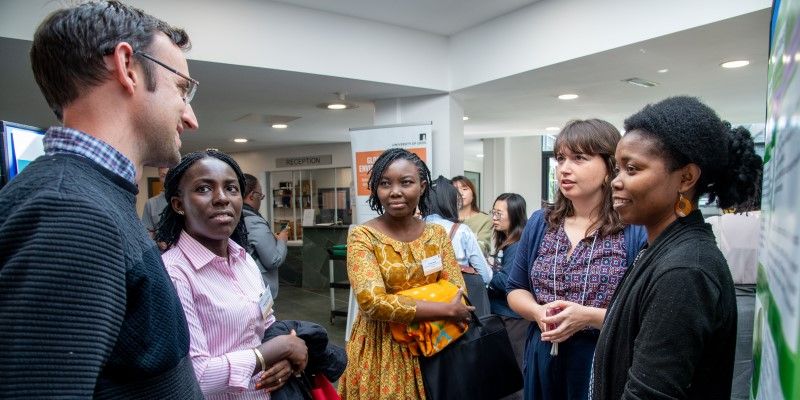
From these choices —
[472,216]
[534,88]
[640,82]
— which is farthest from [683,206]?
[640,82]

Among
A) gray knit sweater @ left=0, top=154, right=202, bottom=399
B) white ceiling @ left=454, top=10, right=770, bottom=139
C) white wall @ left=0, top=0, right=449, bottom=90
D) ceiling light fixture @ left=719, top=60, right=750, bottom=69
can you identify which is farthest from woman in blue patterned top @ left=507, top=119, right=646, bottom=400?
ceiling light fixture @ left=719, top=60, right=750, bottom=69

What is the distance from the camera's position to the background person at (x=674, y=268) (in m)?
0.99

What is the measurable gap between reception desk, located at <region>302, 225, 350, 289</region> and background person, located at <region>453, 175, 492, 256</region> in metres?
3.69

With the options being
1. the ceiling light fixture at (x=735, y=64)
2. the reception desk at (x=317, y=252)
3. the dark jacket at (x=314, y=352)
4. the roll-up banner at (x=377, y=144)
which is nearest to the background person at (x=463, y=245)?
the dark jacket at (x=314, y=352)

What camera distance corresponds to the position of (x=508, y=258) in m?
3.18

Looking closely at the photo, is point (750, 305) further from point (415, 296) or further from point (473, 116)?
point (473, 116)

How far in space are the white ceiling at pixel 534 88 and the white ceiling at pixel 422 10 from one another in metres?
0.63

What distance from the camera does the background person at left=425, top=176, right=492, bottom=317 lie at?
2764 mm

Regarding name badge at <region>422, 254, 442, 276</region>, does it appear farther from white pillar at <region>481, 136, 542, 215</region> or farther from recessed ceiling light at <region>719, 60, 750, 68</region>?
white pillar at <region>481, 136, 542, 215</region>

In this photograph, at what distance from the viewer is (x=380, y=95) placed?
5359mm

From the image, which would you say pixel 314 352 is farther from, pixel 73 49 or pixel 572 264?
pixel 73 49

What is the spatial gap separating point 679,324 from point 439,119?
4468 millimetres

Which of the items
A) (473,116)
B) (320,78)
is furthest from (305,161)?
(320,78)

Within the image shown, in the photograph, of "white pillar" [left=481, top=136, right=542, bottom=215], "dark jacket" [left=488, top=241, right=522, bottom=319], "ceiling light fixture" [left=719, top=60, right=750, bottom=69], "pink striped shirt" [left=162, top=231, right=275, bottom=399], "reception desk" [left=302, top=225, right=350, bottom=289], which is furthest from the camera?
"white pillar" [left=481, top=136, right=542, bottom=215]
